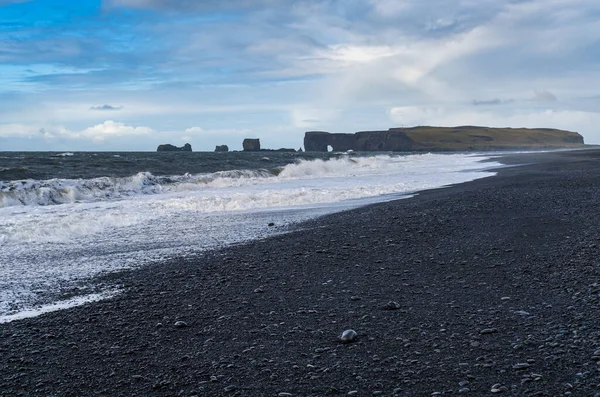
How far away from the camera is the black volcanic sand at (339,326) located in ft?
11.2

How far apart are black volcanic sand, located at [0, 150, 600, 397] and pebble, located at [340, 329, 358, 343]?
6cm

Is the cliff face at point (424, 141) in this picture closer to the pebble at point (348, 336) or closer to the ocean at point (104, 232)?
the ocean at point (104, 232)

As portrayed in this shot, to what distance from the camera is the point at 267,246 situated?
8.08m

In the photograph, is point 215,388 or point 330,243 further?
point 330,243

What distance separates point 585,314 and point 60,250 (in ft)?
24.0

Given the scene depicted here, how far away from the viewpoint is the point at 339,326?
4418mm

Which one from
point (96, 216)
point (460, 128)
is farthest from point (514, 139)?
point (96, 216)

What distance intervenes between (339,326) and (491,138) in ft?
560

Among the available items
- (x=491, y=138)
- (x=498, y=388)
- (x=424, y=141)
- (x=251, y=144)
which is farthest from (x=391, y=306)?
(x=491, y=138)

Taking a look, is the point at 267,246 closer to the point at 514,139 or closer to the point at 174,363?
the point at 174,363

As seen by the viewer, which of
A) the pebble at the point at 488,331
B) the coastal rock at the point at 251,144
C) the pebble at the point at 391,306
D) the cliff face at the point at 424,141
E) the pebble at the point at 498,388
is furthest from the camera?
the cliff face at the point at 424,141

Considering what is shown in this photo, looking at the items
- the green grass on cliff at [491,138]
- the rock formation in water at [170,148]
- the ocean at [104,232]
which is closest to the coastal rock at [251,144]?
the rock formation in water at [170,148]

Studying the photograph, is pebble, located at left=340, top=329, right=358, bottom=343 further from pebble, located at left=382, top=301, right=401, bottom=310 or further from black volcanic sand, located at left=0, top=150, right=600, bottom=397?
pebble, located at left=382, top=301, right=401, bottom=310

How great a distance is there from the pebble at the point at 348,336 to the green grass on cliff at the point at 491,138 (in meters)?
152
